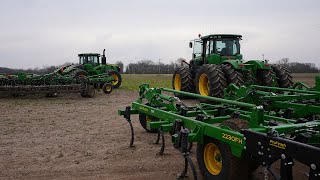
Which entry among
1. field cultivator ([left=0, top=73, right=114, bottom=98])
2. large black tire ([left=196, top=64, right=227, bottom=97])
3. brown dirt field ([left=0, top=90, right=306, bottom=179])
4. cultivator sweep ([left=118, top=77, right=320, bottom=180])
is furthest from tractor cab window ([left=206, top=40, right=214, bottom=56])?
cultivator sweep ([left=118, top=77, right=320, bottom=180])

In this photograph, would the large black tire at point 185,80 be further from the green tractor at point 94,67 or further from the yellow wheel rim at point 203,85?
the green tractor at point 94,67

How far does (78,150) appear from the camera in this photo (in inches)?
220

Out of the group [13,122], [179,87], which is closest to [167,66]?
[179,87]

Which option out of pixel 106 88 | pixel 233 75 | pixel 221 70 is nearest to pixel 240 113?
pixel 233 75

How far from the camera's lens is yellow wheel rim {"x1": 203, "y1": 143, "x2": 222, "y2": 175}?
12.6 ft

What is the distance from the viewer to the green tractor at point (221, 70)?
32.4 ft

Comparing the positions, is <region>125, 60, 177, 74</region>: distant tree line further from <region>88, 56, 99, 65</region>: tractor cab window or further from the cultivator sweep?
the cultivator sweep

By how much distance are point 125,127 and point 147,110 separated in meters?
2.05

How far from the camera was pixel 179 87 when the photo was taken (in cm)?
1322

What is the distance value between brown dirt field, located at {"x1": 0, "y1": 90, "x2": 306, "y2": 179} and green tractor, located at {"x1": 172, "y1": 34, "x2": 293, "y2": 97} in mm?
2930

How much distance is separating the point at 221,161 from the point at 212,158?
0.87 feet

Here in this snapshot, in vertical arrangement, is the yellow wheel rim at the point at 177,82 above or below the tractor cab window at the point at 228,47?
below

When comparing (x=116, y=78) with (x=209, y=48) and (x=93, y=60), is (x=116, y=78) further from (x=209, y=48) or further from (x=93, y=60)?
(x=209, y=48)

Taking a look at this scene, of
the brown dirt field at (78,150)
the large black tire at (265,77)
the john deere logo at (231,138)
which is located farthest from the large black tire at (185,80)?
the john deere logo at (231,138)
